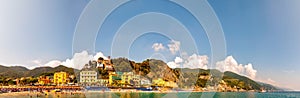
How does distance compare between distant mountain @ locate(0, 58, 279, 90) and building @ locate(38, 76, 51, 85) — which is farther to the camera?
building @ locate(38, 76, 51, 85)

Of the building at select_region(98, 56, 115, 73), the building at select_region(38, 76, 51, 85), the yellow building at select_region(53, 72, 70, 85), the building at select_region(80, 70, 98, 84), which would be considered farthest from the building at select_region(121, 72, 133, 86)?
the building at select_region(38, 76, 51, 85)

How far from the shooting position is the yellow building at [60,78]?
1558 inches

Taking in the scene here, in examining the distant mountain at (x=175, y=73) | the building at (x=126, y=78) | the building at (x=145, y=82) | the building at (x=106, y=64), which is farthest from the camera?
the building at (x=145, y=82)

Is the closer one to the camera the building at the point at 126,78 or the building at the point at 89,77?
the building at the point at 89,77

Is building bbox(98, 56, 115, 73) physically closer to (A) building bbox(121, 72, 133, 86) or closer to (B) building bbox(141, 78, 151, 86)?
(A) building bbox(121, 72, 133, 86)

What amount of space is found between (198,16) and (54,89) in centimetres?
3107

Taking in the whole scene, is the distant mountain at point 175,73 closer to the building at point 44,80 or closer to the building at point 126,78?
the building at point 126,78

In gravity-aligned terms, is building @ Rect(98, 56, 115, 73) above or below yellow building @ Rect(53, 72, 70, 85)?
above

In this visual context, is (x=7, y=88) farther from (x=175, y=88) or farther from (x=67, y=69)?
(x=175, y=88)

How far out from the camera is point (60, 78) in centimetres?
4116

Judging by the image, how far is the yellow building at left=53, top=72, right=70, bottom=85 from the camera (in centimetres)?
3956

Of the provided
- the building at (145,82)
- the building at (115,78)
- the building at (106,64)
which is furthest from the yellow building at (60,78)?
the building at (145,82)

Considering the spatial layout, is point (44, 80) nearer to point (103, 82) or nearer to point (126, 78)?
point (103, 82)

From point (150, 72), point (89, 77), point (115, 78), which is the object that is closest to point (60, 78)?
point (89, 77)
